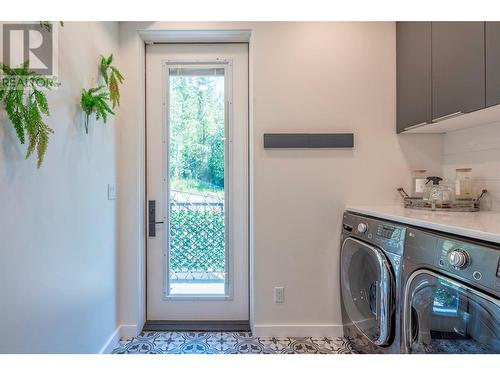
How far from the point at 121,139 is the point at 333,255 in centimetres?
176

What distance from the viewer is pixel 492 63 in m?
1.16

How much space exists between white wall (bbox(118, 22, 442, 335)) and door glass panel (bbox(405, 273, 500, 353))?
815mm

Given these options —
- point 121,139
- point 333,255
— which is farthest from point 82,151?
point 333,255

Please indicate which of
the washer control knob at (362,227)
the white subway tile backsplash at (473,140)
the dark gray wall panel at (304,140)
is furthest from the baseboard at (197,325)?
the white subway tile backsplash at (473,140)

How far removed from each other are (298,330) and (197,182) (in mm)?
1343

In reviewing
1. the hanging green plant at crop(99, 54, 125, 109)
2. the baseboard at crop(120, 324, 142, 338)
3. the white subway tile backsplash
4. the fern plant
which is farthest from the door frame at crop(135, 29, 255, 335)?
the white subway tile backsplash

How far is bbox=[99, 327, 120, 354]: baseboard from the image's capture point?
1648 millimetres

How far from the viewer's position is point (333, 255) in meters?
1.91

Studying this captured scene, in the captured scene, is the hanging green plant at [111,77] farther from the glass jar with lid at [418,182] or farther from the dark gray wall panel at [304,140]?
the glass jar with lid at [418,182]

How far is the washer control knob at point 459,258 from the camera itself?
86cm

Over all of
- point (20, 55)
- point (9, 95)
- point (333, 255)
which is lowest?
point (333, 255)

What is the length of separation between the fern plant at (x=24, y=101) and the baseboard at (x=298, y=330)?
5.62ft

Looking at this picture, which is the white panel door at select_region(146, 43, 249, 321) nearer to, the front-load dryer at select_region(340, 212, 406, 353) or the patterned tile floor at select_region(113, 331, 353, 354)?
the patterned tile floor at select_region(113, 331, 353, 354)
